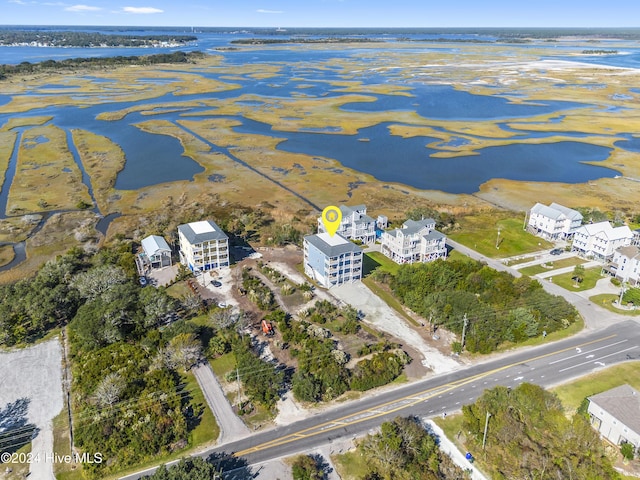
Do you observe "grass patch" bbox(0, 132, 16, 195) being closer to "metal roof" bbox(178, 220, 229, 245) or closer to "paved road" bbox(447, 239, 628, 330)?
"metal roof" bbox(178, 220, 229, 245)

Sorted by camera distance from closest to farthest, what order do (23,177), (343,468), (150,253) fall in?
(343,468) → (150,253) → (23,177)

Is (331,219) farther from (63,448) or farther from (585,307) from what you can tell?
(63,448)

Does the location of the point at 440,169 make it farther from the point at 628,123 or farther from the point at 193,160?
the point at 628,123

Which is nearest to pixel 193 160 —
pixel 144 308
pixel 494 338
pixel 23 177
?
pixel 23 177

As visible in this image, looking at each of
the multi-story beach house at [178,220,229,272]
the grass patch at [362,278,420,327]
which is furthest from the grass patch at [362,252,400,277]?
the multi-story beach house at [178,220,229,272]

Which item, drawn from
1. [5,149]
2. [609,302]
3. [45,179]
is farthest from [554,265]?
[5,149]

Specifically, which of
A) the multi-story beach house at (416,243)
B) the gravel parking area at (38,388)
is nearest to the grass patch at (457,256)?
the multi-story beach house at (416,243)
